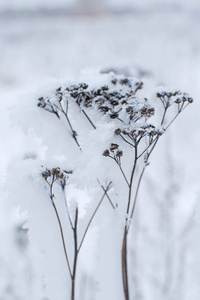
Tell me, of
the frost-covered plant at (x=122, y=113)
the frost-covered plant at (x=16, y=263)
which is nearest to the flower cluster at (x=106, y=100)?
the frost-covered plant at (x=122, y=113)

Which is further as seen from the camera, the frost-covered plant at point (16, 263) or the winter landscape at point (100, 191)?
the frost-covered plant at point (16, 263)

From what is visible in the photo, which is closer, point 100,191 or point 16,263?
point 100,191

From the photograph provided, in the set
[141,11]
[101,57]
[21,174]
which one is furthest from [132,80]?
[141,11]

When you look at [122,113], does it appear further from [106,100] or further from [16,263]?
[16,263]

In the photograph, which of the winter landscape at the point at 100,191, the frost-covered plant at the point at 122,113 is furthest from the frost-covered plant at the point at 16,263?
the frost-covered plant at the point at 122,113

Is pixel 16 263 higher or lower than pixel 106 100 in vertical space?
lower

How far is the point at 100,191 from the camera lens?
1133mm

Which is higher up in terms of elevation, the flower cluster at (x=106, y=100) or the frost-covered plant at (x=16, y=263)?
the flower cluster at (x=106, y=100)

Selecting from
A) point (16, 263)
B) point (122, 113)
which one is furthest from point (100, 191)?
point (16, 263)

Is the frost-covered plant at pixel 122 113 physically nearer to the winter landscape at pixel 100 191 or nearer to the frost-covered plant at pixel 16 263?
the winter landscape at pixel 100 191

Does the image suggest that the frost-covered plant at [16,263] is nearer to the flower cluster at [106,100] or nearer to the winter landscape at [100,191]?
the winter landscape at [100,191]

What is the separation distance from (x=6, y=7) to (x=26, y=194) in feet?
14.0

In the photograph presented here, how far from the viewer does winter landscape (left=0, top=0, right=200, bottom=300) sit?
3.10 ft

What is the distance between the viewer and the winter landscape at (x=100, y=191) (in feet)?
3.10
